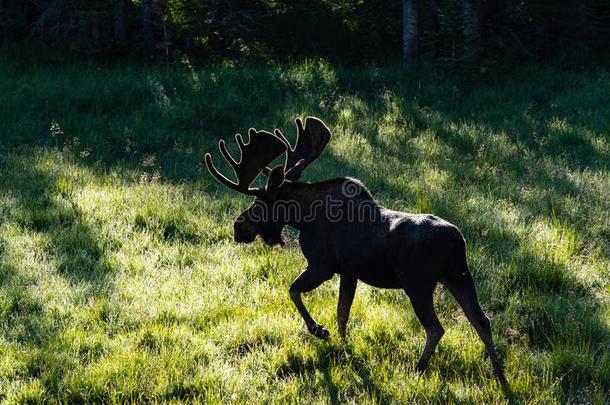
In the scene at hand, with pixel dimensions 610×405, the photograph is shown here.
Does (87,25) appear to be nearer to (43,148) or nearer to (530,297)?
(43,148)

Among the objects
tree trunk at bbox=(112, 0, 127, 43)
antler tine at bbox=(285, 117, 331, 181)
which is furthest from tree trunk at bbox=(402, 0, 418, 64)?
antler tine at bbox=(285, 117, 331, 181)

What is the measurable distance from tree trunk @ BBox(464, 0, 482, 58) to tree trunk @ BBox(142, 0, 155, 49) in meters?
7.64

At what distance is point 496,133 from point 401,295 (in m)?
5.98

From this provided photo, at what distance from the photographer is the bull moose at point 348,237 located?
15.2 feet

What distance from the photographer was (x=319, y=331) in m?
5.35

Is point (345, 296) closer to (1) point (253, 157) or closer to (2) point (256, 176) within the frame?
(2) point (256, 176)

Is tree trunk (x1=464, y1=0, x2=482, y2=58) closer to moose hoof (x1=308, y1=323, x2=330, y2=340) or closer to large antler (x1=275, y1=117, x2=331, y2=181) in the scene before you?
large antler (x1=275, y1=117, x2=331, y2=181)

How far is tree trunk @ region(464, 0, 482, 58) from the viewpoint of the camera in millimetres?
14086

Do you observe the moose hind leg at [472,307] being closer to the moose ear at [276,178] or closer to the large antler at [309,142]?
the moose ear at [276,178]

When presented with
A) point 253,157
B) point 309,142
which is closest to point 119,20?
point 309,142

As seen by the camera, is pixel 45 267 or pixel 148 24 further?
pixel 148 24

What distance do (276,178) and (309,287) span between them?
85cm

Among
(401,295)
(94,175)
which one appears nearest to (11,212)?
(94,175)

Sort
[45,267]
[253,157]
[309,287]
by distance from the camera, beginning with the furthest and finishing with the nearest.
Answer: [45,267], [253,157], [309,287]
